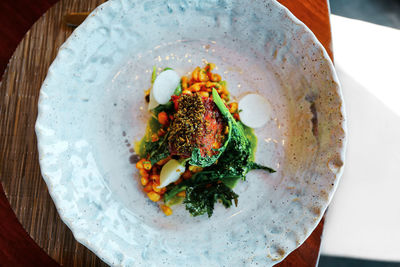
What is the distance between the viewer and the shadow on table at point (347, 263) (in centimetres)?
267

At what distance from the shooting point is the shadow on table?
2.67 metres

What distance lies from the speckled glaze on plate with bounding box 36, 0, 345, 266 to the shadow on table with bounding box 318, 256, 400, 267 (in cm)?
85

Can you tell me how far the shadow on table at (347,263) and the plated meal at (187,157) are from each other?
1045mm

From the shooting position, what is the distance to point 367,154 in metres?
2.57

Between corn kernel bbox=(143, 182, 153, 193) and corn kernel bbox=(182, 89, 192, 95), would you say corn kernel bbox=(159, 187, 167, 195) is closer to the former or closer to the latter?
corn kernel bbox=(143, 182, 153, 193)

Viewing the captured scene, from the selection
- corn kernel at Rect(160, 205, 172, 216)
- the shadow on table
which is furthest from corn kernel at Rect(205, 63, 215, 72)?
the shadow on table

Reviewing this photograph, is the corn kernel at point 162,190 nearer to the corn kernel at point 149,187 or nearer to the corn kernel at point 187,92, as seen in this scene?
the corn kernel at point 149,187

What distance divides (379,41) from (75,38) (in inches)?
92.7

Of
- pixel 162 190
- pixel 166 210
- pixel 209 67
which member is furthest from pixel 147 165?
pixel 209 67

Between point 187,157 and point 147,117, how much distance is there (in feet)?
1.53

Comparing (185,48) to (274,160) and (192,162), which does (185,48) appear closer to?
(192,162)

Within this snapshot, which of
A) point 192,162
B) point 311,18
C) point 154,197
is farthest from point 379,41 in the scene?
point 154,197

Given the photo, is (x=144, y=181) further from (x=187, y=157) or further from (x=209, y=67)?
(x=209, y=67)

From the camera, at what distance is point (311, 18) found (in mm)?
2178
